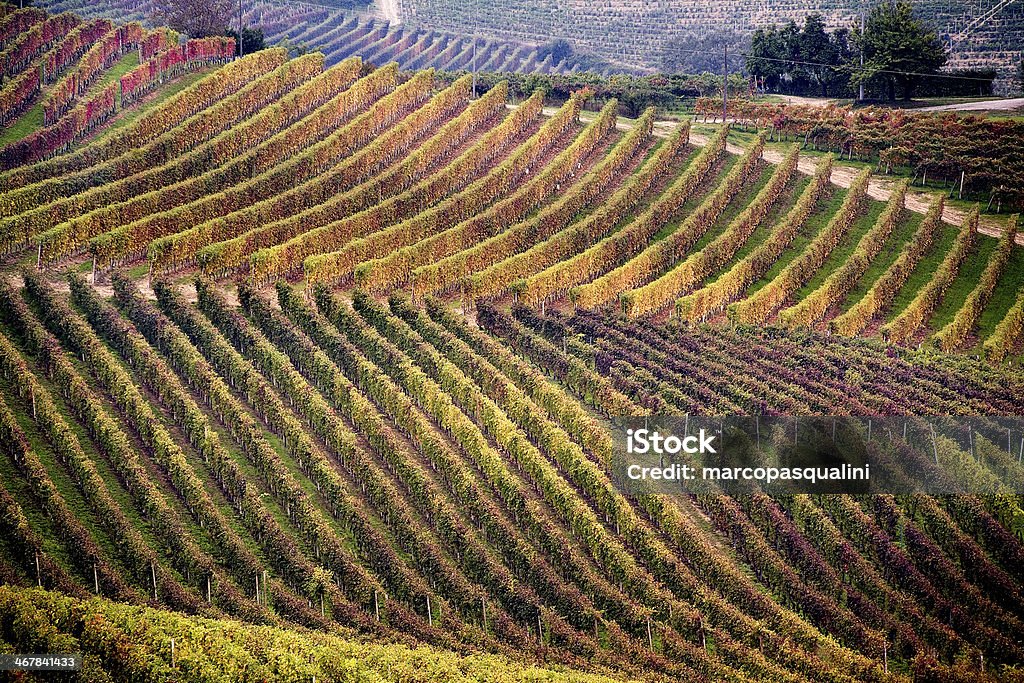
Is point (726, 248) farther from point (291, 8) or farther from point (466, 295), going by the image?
point (291, 8)

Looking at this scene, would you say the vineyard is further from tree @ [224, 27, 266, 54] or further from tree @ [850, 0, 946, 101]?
tree @ [850, 0, 946, 101]

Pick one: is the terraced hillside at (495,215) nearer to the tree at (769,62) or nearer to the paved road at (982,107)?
the paved road at (982,107)

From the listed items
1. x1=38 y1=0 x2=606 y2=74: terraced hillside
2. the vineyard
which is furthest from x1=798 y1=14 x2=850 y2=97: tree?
x1=38 y1=0 x2=606 y2=74: terraced hillside

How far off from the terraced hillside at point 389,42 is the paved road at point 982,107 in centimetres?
5263

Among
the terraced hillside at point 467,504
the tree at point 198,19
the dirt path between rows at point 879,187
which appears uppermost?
the tree at point 198,19

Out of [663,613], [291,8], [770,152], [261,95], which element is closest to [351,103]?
[261,95]

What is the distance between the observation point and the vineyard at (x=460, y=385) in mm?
40656

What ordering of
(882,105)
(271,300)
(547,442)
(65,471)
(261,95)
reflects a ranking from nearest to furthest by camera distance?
1. (65,471)
2. (547,442)
3. (271,300)
4. (261,95)
5. (882,105)

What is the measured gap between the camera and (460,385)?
5344cm

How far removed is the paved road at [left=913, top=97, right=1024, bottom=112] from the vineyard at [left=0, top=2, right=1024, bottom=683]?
1212 cm

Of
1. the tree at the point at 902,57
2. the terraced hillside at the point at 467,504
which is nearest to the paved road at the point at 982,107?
the tree at the point at 902,57

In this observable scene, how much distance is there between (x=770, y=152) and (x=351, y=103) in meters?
26.2

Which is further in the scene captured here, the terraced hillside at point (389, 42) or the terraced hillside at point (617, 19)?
the terraced hillside at point (617, 19)

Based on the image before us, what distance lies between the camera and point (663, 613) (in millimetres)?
41812
